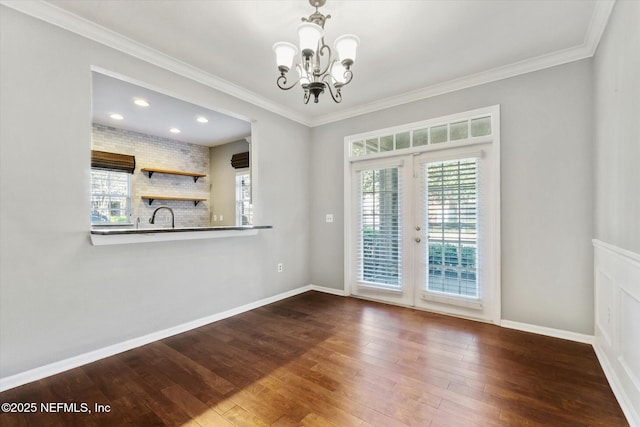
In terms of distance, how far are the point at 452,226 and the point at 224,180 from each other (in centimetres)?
476

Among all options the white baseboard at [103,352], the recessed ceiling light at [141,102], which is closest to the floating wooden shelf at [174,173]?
the recessed ceiling light at [141,102]

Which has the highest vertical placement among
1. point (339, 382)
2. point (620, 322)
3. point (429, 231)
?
point (429, 231)

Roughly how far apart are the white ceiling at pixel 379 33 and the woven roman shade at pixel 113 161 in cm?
301

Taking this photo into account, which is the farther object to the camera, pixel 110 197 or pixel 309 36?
pixel 110 197

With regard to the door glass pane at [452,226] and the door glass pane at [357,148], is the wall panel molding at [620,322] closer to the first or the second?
the door glass pane at [452,226]

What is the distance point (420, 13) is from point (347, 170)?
7.50 feet

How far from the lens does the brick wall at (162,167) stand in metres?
5.18

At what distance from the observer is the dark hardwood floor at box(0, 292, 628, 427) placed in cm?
172

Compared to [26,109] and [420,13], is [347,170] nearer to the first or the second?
[420,13]

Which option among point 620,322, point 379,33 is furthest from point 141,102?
point 620,322

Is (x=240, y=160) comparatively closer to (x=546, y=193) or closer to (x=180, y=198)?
(x=180, y=198)

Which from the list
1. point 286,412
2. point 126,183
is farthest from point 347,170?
point 126,183

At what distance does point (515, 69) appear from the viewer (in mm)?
2998

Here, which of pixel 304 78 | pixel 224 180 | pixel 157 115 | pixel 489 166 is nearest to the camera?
pixel 304 78
